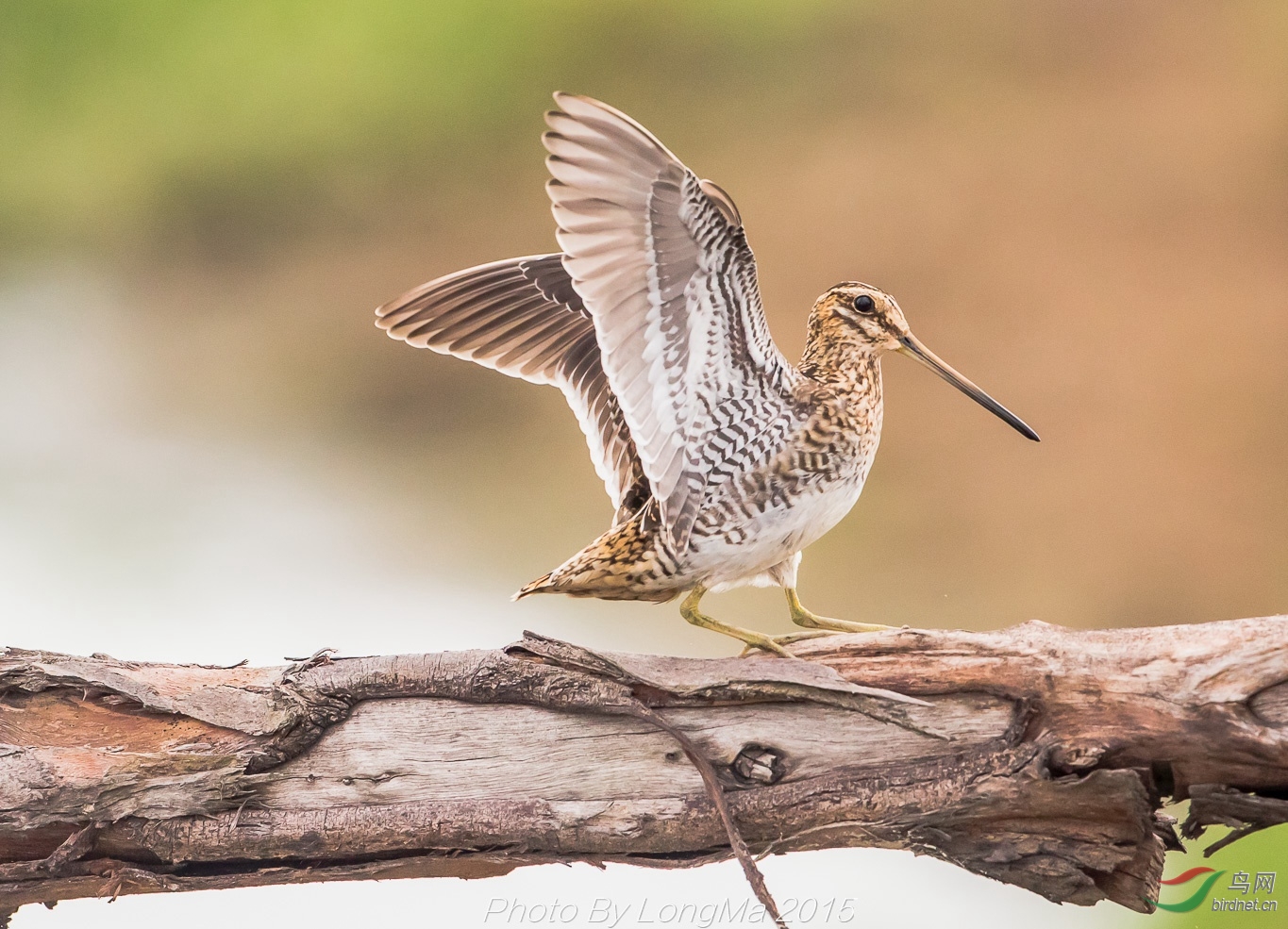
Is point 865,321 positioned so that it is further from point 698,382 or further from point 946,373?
point 698,382

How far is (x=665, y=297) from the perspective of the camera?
1.35 meters

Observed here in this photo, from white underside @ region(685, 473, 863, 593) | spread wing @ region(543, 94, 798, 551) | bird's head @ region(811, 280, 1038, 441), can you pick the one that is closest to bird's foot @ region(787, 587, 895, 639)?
white underside @ region(685, 473, 863, 593)

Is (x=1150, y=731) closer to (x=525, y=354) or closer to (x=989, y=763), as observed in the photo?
(x=989, y=763)

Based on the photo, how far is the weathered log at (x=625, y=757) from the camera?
122 cm

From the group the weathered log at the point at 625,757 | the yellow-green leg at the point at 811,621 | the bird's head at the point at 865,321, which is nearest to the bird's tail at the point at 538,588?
the weathered log at the point at 625,757

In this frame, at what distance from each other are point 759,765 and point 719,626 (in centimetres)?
23

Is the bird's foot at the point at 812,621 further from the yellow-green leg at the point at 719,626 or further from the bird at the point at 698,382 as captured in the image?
the yellow-green leg at the point at 719,626

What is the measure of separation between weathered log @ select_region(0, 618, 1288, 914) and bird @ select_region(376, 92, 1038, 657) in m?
0.15

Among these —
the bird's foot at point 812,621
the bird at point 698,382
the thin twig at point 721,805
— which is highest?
the bird at point 698,382

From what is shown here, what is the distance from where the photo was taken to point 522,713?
1351mm

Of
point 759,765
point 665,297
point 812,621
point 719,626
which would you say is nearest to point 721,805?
point 759,765

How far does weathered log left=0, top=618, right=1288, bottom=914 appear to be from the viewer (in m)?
1.22

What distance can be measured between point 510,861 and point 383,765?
171mm

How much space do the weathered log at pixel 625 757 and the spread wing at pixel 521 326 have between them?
1.51ft
